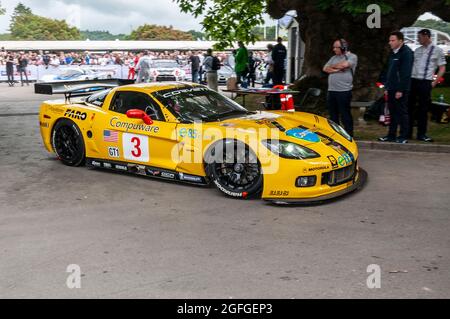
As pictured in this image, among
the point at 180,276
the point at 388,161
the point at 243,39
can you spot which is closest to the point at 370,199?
the point at 388,161

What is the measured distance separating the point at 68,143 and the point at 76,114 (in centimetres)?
52

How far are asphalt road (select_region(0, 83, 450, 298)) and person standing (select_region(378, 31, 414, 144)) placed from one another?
162 cm

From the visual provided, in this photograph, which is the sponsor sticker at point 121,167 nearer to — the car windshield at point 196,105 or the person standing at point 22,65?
the car windshield at point 196,105

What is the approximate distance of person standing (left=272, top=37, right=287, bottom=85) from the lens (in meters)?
17.6

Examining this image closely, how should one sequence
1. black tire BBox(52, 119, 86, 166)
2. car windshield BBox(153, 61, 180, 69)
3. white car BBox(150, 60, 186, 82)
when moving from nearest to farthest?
1. black tire BBox(52, 119, 86, 166)
2. white car BBox(150, 60, 186, 82)
3. car windshield BBox(153, 61, 180, 69)

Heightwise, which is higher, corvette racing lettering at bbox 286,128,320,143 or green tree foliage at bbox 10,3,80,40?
green tree foliage at bbox 10,3,80,40

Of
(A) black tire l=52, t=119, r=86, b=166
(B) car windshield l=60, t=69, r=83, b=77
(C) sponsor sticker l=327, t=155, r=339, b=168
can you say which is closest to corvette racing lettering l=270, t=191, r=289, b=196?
(C) sponsor sticker l=327, t=155, r=339, b=168

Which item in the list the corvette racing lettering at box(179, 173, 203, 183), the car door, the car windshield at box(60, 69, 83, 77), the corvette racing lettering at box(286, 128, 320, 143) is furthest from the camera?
the car windshield at box(60, 69, 83, 77)

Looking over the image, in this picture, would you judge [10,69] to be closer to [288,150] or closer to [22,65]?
[22,65]

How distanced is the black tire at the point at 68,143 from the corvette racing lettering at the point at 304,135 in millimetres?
3053

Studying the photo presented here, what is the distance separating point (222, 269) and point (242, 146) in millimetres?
2021

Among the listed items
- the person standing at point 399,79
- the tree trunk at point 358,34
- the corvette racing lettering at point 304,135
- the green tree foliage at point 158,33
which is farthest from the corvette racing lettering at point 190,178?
the green tree foliage at point 158,33

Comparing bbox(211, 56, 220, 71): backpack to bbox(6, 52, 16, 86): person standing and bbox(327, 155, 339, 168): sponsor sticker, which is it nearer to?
bbox(6, 52, 16, 86): person standing

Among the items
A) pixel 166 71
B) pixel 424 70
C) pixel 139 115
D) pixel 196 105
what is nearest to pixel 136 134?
pixel 139 115
